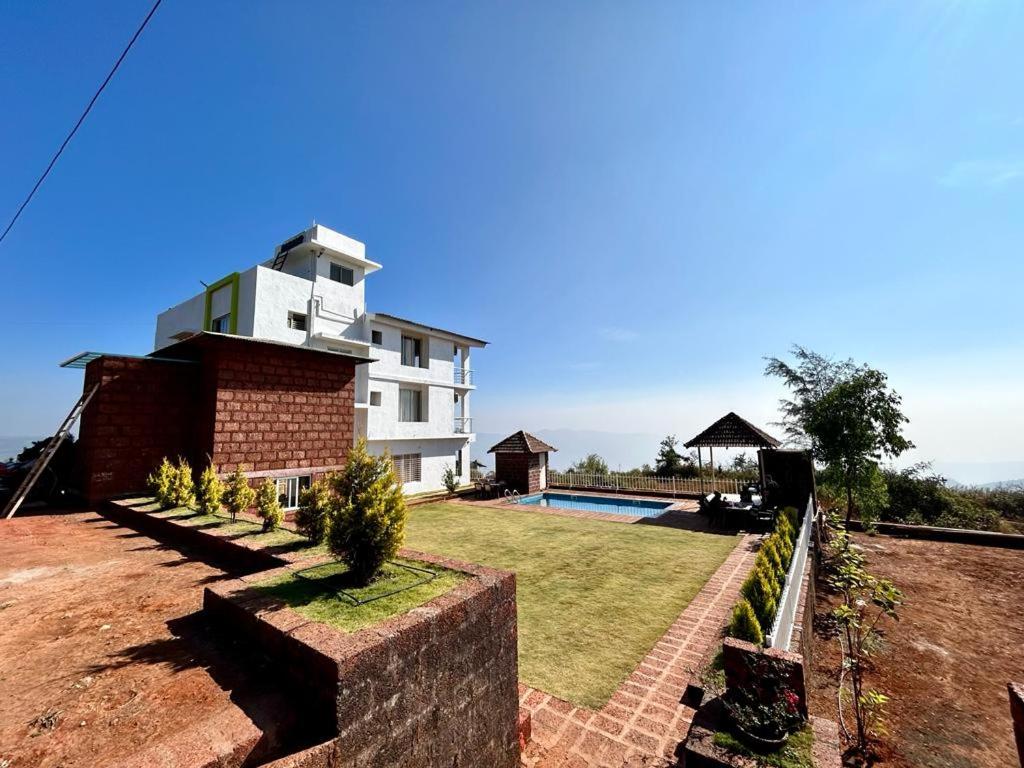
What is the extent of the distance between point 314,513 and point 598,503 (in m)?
16.1

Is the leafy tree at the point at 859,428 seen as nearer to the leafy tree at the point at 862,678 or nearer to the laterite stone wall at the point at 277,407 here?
the leafy tree at the point at 862,678

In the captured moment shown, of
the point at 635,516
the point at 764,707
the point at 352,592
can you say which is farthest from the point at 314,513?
the point at 635,516

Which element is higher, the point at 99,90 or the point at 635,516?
the point at 99,90

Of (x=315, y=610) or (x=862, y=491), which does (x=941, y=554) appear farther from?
(x=315, y=610)

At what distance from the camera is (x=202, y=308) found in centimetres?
1988

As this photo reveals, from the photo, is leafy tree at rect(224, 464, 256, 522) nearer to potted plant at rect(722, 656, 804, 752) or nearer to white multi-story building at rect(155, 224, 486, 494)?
potted plant at rect(722, 656, 804, 752)

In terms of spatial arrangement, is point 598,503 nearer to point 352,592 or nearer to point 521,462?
point 521,462

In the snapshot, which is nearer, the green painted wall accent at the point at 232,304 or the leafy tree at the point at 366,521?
the leafy tree at the point at 366,521

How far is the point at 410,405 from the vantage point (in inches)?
878

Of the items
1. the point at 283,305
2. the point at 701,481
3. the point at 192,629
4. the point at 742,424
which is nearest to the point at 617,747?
the point at 192,629

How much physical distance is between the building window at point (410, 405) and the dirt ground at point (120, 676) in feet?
55.8

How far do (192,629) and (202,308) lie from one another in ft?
71.5

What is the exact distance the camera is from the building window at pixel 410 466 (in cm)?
2077

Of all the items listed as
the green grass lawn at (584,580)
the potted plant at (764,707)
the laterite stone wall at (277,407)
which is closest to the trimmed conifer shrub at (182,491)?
the laterite stone wall at (277,407)
